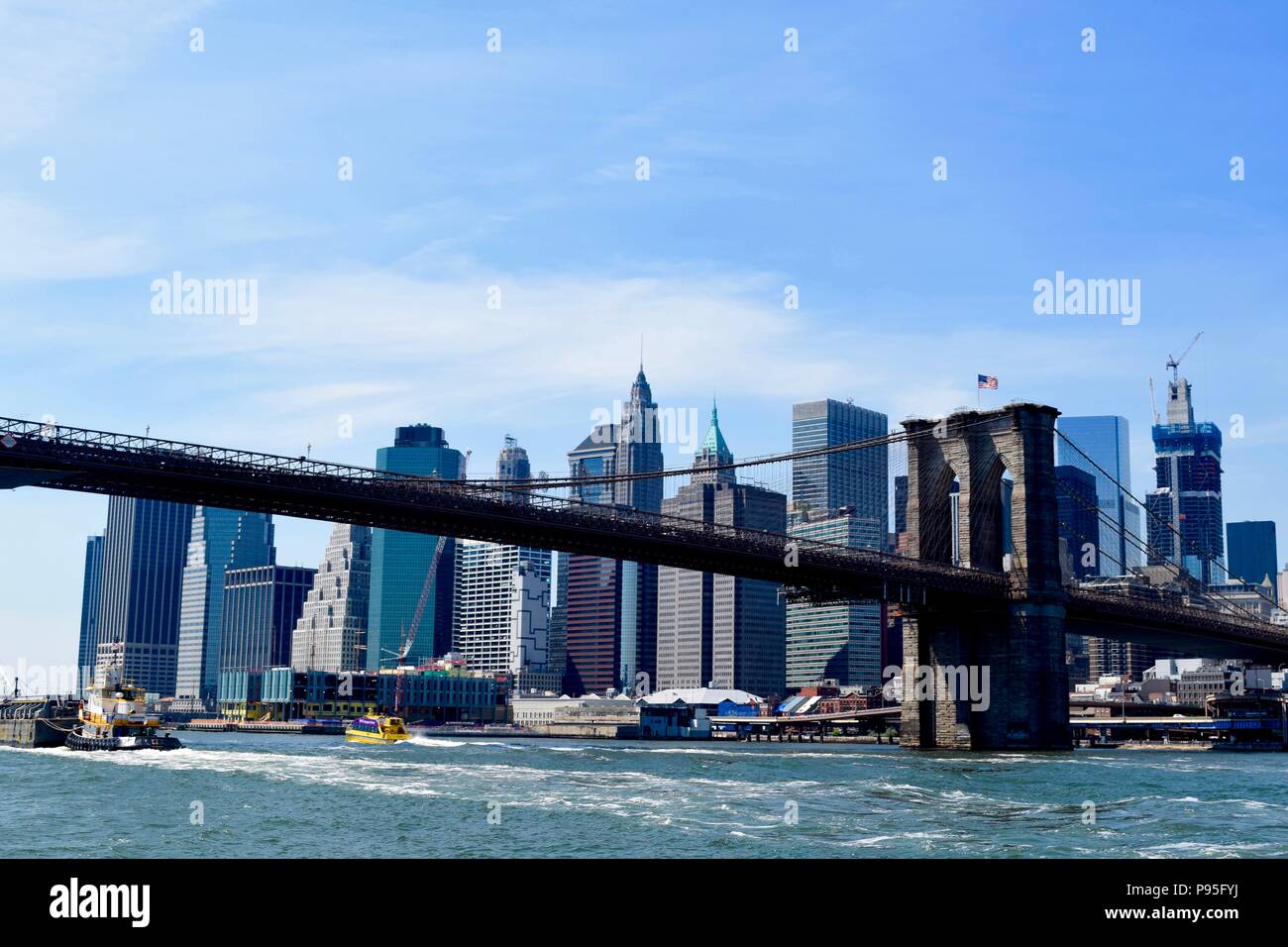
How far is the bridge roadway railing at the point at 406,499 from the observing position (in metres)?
73.1

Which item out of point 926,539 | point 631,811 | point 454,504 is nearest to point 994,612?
point 926,539

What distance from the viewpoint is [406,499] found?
83.8 metres

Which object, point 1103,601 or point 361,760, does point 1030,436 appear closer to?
point 1103,601

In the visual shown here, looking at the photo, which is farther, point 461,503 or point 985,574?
point 985,574

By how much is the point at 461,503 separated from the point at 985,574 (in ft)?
121

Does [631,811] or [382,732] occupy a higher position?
[631,811]

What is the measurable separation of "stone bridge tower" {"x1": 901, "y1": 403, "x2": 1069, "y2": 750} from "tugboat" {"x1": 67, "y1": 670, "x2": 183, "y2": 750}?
5243cm

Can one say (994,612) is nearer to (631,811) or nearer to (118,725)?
(631,811)

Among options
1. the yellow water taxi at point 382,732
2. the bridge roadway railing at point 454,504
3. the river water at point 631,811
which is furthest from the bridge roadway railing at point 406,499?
the yellow water taxi at point 382,732

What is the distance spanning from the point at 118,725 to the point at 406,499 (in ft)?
86.9

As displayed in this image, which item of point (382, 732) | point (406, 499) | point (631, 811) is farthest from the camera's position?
point (382, 732)
